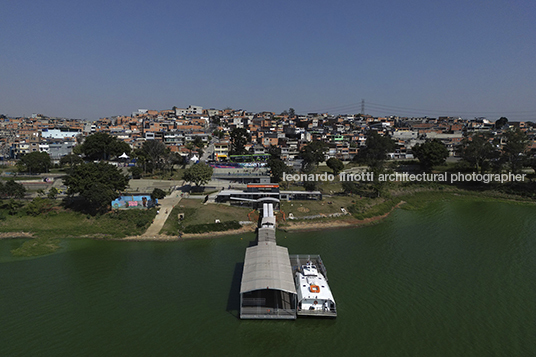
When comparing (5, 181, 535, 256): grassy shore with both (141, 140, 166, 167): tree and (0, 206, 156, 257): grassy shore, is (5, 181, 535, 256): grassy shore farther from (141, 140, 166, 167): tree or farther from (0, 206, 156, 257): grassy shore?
(141, 140, 166, 167): tree

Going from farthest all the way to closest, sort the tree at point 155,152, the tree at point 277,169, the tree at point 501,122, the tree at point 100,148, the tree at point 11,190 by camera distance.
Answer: the tree at point 501,122 < the tree at point 100,148 < the tree at point 155,152 < the tree at point 277,169 < the tree at point 11,190

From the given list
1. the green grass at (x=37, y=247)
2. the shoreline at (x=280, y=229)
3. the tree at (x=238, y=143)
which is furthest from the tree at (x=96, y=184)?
the tree at (x=238, y=143)

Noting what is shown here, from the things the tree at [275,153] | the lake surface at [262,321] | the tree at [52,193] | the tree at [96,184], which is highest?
the tree at [275,153]

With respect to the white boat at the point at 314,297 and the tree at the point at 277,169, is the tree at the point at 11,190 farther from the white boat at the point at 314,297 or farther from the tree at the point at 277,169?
the white boat at the point at 314,297

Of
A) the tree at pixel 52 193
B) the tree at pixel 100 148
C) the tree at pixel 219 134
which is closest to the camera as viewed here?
the tree at pixel 52 193

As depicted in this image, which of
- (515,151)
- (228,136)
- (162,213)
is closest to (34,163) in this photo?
(162,213)

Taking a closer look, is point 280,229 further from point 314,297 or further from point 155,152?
point 155,152

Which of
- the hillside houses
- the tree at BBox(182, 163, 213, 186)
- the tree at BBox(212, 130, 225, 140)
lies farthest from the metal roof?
the tree at BBox(212, 130, 225, 140)
